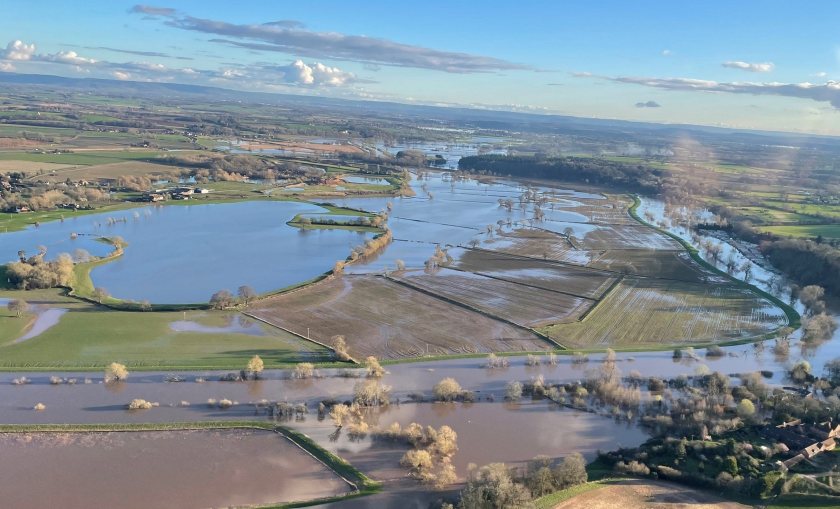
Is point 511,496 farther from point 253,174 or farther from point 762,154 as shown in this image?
point 762,154

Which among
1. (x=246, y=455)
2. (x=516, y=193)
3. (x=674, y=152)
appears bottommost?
(x=246, y=455)

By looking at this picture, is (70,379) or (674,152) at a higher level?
(674,152)

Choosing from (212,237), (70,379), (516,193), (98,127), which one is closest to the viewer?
(70,379)

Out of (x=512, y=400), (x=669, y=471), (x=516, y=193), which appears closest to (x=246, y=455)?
(x=512, y=400)

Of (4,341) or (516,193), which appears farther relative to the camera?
(516,193)

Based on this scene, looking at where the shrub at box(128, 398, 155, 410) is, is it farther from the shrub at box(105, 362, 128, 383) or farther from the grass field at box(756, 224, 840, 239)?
the grass field at box(756, 224, 840, 239)

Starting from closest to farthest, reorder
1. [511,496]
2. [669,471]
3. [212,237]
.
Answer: [511,496], [669,471], [212,237]

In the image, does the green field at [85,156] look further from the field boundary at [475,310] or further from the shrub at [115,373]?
the shrub at [115,373]

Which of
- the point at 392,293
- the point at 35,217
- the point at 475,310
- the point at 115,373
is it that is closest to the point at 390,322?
the point at 392,293

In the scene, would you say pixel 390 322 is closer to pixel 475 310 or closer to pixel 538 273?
pixel 475 310
